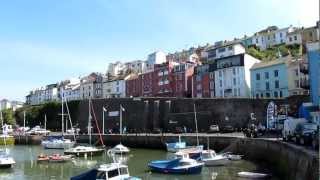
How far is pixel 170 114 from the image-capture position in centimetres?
7006

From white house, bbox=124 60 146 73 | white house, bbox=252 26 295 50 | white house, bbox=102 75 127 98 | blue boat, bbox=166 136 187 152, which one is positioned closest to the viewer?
blue boat, bbox=166 136 187 152

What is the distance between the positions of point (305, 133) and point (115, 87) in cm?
8256

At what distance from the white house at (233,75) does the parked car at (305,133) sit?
45.2 meters

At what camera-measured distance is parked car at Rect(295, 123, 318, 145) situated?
3002 cm

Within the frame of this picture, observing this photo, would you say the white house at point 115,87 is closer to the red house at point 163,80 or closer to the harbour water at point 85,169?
the red house at point 163,80

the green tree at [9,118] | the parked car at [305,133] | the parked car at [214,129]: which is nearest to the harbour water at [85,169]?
the parked car at [305,133]

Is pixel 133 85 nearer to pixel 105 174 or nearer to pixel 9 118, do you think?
pixel 9 118

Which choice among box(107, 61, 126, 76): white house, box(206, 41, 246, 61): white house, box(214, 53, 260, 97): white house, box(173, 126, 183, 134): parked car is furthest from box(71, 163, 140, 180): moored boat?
box(107, 61, 126, 76): white house

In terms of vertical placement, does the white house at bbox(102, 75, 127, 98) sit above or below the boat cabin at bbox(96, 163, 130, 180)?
above

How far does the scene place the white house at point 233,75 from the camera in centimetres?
8075

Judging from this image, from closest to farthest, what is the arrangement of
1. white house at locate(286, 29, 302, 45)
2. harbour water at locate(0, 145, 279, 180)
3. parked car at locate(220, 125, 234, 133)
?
harbour water at locate(0, 145, 279, 180) → parked car at locate(220, 125, 234, 133) → white house at locate(286, 29, 302, 45)

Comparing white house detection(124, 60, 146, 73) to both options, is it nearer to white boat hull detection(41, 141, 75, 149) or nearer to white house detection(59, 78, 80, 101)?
white house detection(59, 78, 80, 101)

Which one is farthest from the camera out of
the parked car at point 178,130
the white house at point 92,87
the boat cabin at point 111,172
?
the white house at point 92,87

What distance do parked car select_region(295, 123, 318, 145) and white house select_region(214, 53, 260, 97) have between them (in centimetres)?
4515
